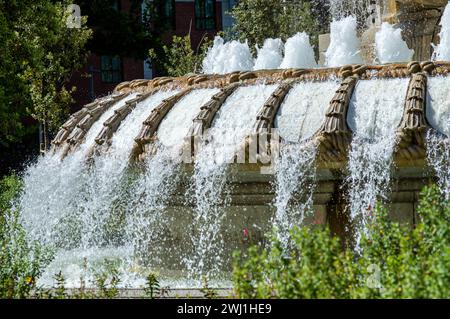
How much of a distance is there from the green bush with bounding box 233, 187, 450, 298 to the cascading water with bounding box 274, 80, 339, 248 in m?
2.16

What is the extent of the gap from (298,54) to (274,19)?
20.9 meters

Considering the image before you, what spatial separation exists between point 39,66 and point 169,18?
21.5 metres

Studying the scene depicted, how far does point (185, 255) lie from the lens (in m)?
8.61

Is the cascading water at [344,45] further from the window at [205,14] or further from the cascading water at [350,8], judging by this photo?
the window at [205,14]

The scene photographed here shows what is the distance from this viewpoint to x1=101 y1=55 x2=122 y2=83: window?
131 feet

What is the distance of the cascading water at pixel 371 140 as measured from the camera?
729 cm

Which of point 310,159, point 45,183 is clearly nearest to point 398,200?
point 310,159

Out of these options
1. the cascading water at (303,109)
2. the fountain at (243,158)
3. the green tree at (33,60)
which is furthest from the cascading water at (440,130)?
the green tree at (33,60)

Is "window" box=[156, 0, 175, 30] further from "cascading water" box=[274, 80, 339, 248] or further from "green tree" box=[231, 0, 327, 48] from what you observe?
"cascading water" box=[274, 80, 339, 248]

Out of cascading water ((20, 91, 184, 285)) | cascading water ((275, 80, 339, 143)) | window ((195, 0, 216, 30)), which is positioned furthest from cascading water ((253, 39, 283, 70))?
window ((195, 0, 216, 30))

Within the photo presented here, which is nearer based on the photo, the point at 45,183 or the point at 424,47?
the point at 45,183

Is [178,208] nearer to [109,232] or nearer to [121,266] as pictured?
[121,266]

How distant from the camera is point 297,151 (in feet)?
24.3

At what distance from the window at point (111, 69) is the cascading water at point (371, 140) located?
32732 mm
